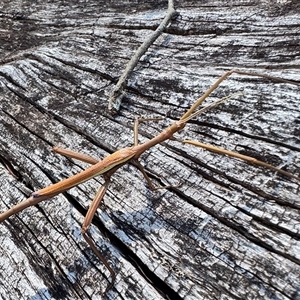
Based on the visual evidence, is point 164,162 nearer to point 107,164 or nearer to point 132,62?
point 107,164

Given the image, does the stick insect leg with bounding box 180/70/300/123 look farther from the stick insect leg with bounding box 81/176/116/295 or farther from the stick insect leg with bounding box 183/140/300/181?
the stick insect leg with bounding box 81/176/116/295

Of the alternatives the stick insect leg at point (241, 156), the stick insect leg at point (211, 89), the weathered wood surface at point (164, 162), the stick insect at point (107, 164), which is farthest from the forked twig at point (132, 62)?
the stick insect leg at point (241, 156)

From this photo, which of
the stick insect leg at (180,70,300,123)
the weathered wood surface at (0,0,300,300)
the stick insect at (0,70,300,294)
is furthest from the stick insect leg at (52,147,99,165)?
the stick insect leg at (180,70,300,123)

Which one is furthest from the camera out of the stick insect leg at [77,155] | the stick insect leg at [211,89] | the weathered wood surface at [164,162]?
the stick insect leg at [77,155]

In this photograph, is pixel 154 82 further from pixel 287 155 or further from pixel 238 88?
pixel 287 155

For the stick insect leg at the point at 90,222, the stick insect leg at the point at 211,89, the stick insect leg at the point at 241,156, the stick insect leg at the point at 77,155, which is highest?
the stick insect leg at the point at 211,89

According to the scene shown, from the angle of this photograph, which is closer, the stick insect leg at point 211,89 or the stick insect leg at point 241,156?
the stick insect leg at point 241,156

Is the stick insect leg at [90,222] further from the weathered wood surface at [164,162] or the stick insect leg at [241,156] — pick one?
the stick insect leg at [241,156]

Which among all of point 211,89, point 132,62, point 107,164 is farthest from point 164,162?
point 132,62

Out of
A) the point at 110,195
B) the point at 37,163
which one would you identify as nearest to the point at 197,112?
the point at 110,195
